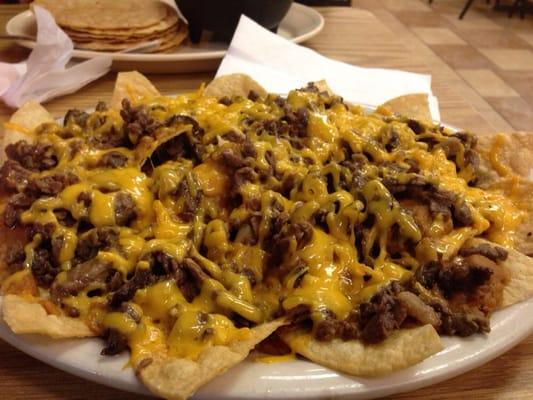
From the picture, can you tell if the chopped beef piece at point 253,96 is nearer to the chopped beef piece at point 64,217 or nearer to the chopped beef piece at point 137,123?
the chopped beef piece at point 137,123

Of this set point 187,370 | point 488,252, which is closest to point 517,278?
point 488,252

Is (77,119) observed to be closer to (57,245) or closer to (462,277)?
(57,245)

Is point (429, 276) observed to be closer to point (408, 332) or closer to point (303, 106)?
point (408, 332)

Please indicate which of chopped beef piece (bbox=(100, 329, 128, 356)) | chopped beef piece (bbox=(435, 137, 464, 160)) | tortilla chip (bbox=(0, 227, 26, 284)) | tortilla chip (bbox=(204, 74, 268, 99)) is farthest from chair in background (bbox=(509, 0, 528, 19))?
chopped beef piece (bbox=(100, 329, 128, 356))

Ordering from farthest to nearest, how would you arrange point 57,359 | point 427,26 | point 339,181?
point 427,26, point 339,181, point 57,359

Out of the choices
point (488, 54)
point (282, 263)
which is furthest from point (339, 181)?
point (488, 54)

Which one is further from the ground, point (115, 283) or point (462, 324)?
point (462, 324)

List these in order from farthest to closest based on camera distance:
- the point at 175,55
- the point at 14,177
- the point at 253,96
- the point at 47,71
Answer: the point at 175,55, the point at 47,71, the point at 253,96, the point at 14,177
